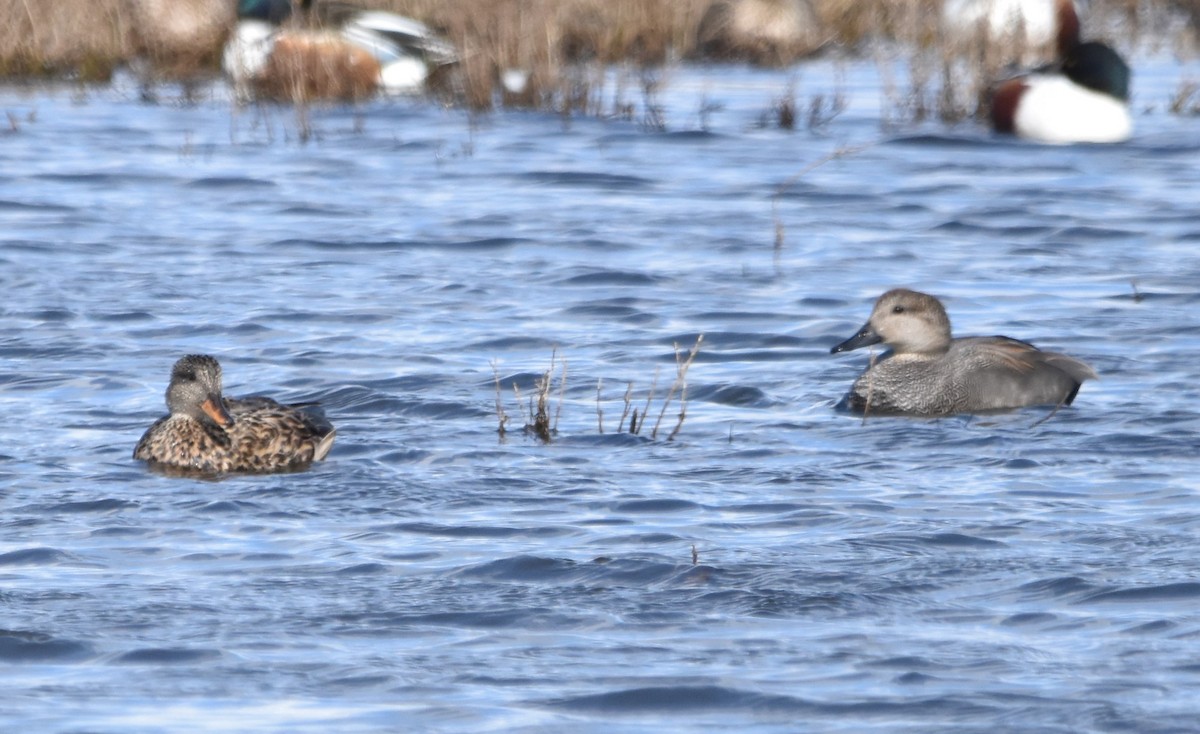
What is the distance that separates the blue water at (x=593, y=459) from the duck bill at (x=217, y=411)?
27cm

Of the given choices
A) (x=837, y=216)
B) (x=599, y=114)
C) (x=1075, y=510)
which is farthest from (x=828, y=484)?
(x=599, y=114)

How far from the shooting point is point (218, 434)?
7.86 metres

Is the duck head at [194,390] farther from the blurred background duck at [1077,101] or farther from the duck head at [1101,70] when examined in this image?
the duck head at [1101,70]

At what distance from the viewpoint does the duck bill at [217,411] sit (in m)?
7.86

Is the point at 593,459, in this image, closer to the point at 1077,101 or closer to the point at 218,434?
the point at 218,434

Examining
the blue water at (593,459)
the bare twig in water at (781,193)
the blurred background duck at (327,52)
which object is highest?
the blurred background duck at (327,52)

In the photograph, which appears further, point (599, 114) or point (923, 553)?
point (599, 114)

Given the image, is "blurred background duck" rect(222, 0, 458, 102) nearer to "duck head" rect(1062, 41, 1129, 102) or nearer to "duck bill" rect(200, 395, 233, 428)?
"duck head" rect(1062, 41, 1129, 102)

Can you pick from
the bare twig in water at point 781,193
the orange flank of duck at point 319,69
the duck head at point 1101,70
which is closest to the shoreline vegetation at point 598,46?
the orange flank of duck at point 319,69

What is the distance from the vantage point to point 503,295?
37.5ft

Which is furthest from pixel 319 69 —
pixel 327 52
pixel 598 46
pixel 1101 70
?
pixel 1101 70

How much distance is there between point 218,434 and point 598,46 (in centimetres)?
1306

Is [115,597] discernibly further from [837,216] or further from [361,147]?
[361,147]

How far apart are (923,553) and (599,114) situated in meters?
11.8
